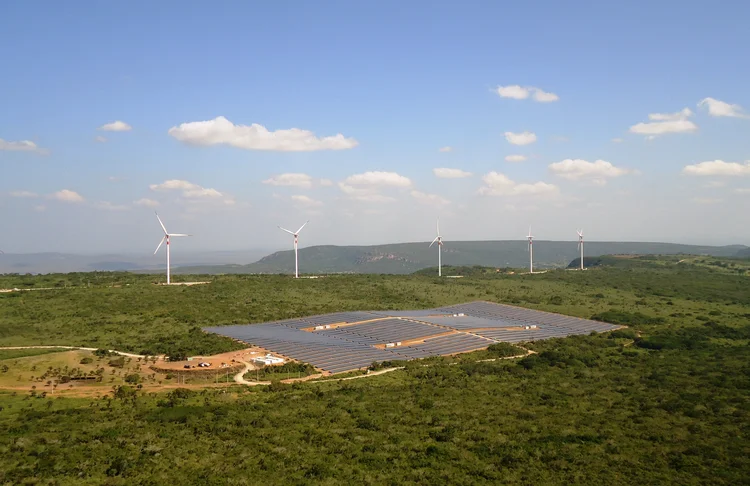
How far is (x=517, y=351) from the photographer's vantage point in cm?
7512

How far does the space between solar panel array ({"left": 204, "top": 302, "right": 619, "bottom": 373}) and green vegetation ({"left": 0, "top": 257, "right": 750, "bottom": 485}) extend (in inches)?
202

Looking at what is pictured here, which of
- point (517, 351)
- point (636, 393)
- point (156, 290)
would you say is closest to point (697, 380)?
point (636, 393)

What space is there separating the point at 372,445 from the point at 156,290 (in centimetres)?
8765

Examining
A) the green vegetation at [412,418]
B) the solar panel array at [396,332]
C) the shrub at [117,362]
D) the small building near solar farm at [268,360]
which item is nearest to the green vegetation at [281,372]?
the small building near solar farm at [268,360]

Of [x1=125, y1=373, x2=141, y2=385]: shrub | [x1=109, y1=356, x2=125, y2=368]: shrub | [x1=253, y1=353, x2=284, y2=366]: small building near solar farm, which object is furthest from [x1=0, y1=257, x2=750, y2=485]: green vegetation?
[x1=253, y1=353, x2=284, y2=366]: small building near solar farm

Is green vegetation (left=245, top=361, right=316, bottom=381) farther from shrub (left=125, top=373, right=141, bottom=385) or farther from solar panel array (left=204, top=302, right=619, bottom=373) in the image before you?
shrub (left=125, top=373, right=141, bottom=385)

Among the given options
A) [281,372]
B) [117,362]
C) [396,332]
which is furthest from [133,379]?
[396,332]

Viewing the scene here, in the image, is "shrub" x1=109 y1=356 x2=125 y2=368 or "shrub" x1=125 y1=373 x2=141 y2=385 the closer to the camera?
"shrub" x1=125 y1=373 x2=141 y2=385

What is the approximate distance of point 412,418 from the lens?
45438 mm

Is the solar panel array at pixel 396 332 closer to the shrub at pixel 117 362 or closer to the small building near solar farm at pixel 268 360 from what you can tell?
the small building near solar farm at pixel 268 360

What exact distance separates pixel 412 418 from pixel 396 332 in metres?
40.6

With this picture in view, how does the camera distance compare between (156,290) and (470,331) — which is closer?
(470,331)

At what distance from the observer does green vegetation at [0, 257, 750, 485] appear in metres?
34.6

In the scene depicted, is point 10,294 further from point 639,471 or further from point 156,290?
point 639,471
